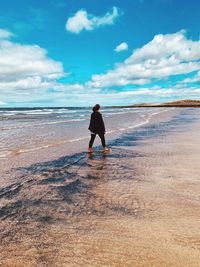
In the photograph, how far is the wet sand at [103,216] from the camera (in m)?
3.95

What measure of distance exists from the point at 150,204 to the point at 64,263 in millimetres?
2527

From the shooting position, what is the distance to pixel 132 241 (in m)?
4.34

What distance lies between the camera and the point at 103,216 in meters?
5.29

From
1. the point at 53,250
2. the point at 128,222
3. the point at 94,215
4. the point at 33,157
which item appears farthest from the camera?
the point at 33,157

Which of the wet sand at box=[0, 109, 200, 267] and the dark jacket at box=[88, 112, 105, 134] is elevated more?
the dark jacket at box=[88, 112, 105, 134]

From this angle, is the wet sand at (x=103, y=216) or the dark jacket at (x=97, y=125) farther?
the dark jacket at (x=97, y=125)

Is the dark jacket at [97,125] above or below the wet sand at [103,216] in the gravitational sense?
above

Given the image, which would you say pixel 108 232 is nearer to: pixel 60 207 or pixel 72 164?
pixel 60 207

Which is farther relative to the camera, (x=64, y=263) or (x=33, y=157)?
(x=33, y=157)

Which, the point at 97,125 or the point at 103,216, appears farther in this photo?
the point at 97,125

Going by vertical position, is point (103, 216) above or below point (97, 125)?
below

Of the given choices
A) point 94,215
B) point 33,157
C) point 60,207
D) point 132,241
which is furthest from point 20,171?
point 132,241

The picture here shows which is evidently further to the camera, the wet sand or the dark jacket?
the dark jacket

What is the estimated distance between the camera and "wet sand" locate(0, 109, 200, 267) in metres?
3.95
